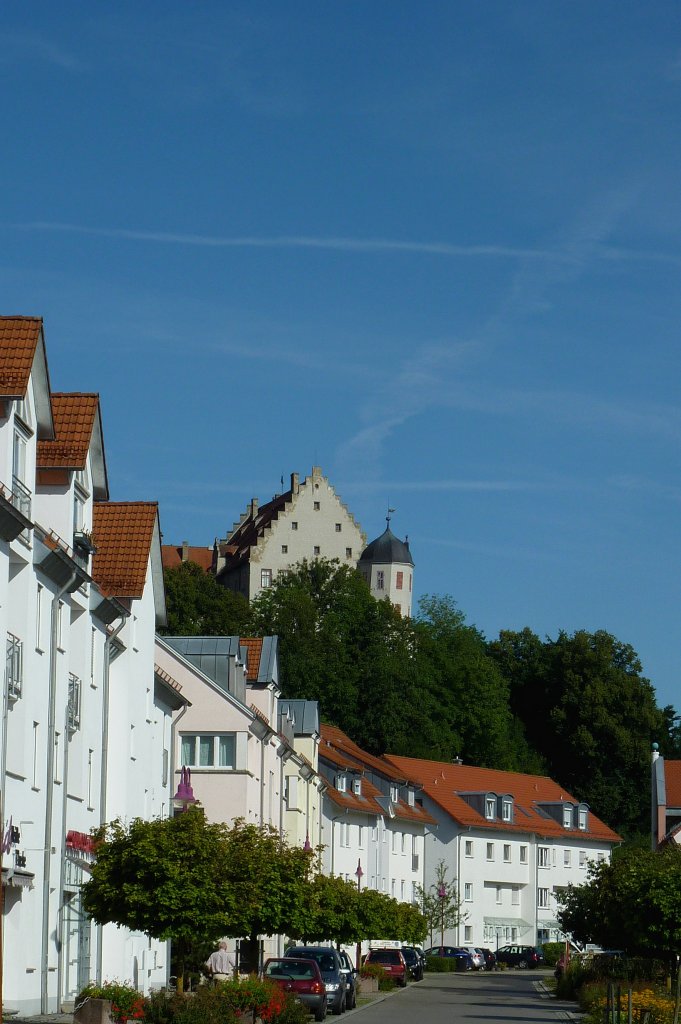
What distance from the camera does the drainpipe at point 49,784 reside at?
2731cm

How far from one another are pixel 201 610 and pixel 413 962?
37633 millimetres

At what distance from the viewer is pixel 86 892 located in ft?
88.9

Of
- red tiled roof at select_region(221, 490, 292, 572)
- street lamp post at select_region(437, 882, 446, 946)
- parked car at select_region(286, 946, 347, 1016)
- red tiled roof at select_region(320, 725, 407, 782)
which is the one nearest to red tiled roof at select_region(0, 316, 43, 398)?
parked car at select_region(286, 946, 347, 1016)

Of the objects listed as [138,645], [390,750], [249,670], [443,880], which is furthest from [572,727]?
[138,645]

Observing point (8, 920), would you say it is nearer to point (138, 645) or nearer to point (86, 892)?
point (86, 892)

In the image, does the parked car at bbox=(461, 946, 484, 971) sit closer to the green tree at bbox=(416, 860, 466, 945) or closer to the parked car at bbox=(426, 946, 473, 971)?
the parked car at bbox=(426, 946, 473, 971)

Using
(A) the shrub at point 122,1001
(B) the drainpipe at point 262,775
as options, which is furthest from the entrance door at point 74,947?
(B) the drainpipe at point 262,775

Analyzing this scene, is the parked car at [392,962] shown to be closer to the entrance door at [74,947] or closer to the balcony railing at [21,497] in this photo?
the entrance door at [74,947]

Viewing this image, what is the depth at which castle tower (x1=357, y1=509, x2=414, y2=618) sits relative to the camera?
126 m

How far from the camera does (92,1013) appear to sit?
25.5m

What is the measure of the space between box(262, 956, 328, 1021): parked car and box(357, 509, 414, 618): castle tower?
8753 centimetres

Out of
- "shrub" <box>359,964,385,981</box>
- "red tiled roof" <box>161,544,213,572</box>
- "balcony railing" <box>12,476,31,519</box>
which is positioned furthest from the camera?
"red tiled roof" <box>161,544,213,572</box>

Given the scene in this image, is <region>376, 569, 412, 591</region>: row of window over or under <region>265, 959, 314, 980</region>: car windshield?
over

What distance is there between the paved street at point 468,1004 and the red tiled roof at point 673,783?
24.7m
